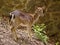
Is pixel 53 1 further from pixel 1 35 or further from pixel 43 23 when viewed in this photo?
pixel 1 35

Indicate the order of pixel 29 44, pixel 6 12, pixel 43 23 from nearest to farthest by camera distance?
pixel 29 44 → pixel 43 23 → pixel 6 12

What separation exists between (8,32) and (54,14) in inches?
133

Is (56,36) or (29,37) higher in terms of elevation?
(29,37)

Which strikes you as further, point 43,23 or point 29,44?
point 43,23

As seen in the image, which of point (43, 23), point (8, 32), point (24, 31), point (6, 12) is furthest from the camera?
point (6, 12)

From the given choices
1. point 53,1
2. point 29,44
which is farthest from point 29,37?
point 53,1

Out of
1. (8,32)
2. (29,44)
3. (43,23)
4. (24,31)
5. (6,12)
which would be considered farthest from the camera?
(6,12)

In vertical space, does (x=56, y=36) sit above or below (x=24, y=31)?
below

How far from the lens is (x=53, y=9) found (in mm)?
12727

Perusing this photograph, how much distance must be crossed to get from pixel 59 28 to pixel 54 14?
2.26ft

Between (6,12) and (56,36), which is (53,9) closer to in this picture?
(56,36)

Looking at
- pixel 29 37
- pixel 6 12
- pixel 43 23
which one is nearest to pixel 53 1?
pixel 43 23

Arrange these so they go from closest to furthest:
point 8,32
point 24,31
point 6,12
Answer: point 8,32 < point 24,31 < point 6,12

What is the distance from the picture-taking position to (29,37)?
9750 mm
